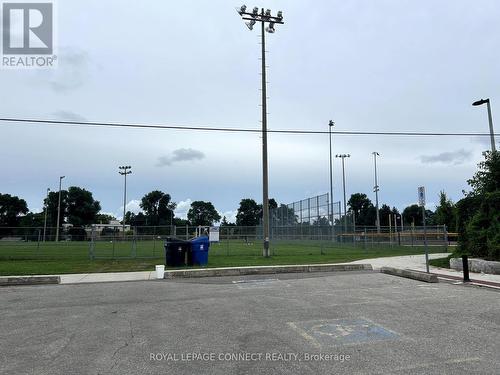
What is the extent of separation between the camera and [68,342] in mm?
6660

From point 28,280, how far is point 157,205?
5697 inches

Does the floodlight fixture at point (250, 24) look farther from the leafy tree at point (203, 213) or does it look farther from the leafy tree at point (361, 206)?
the leafy tree at point (203, 213)

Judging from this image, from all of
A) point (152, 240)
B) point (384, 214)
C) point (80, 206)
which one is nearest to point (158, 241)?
point (152, 240)

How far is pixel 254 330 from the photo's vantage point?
727 cm

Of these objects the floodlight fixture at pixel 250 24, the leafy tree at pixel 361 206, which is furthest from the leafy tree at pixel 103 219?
the floodlight fixture at pixel 250 24

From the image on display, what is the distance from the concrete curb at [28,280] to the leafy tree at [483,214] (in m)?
15.3

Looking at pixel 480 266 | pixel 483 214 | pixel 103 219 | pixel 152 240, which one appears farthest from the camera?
pixel 103 219

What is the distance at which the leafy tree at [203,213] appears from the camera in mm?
171625

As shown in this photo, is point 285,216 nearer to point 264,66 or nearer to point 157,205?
point 264,66

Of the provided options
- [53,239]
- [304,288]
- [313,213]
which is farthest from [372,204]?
[304,288]

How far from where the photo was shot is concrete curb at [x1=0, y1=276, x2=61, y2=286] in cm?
1385

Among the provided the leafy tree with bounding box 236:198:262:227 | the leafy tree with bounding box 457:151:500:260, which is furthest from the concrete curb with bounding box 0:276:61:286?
the leafy tree with bounding box 236:198:262:227

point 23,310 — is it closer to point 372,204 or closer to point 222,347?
point 222,347

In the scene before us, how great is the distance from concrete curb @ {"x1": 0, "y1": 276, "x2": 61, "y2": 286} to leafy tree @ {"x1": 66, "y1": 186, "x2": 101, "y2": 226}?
11433cm
